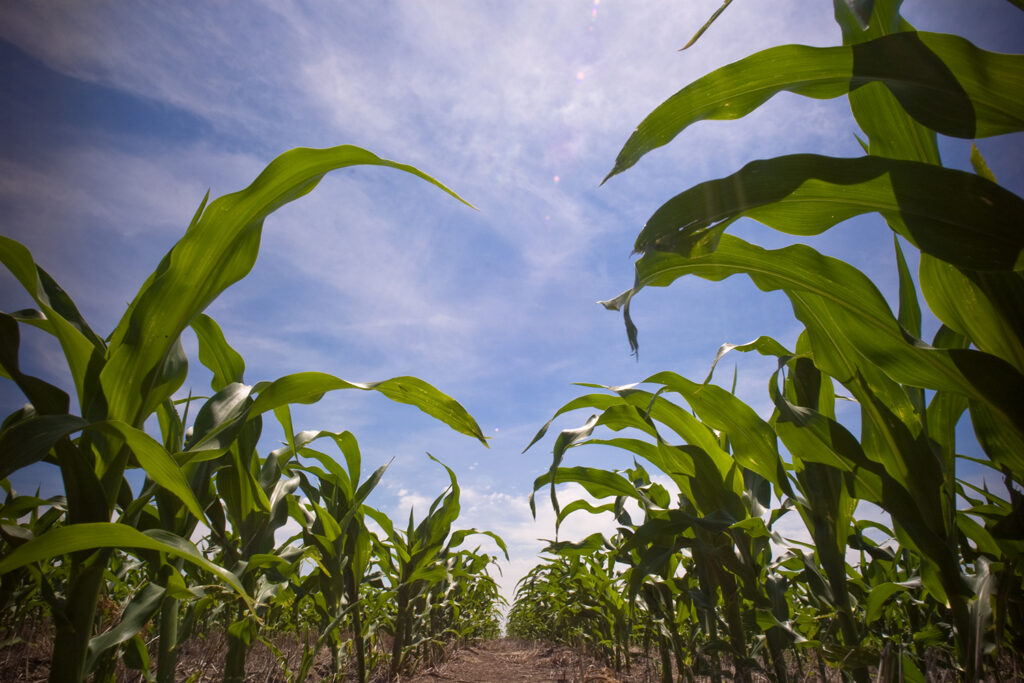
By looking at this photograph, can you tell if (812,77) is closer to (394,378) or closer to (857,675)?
(394,378)

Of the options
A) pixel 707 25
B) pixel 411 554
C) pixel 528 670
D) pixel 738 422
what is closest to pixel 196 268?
pixel 707 25

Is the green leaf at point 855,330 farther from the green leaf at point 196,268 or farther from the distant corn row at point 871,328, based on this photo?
the green leaf at point 196,268

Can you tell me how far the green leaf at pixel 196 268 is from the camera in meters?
0.83

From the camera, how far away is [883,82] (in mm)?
647

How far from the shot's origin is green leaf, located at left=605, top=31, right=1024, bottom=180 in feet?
2.01

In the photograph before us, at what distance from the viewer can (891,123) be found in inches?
30.1

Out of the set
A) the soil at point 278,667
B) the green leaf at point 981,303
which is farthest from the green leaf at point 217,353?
the green leaf at point 981,303

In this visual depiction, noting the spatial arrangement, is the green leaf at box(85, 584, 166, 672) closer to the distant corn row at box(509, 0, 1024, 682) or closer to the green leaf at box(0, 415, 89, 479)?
the green leaf at box(0, 415, 89, 479)

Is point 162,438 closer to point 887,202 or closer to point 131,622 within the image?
→ point 131,622

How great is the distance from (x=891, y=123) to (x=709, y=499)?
971 millimetres

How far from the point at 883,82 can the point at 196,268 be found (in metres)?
1.14

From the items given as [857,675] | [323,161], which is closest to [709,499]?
[857,675]

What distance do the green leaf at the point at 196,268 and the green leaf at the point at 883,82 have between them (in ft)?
1.46

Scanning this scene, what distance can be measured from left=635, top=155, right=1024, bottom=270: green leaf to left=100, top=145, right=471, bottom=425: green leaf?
46cm
